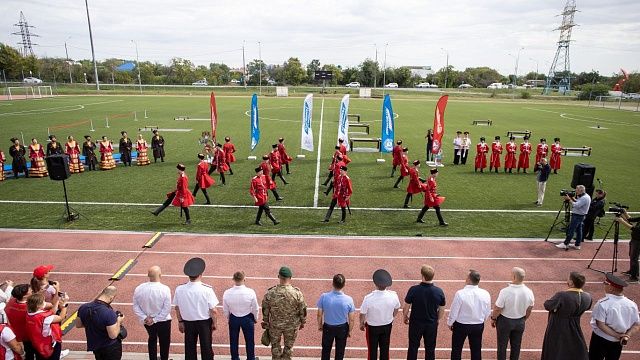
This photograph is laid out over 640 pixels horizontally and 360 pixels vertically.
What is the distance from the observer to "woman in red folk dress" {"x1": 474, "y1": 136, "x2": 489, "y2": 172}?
20.0 metres

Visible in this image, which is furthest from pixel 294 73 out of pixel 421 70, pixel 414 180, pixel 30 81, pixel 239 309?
pixel 239 309

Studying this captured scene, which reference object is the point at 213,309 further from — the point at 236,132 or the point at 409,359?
the point at 236,132

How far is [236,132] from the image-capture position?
102 feet

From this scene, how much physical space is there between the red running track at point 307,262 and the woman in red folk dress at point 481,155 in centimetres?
873

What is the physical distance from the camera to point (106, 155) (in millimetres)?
19656

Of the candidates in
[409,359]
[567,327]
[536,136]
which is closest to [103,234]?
[409,359]

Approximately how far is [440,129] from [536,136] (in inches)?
718

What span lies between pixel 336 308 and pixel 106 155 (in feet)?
58.0

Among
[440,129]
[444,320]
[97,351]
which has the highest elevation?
[440,129]

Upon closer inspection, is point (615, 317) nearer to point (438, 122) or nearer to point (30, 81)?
point (438, 122)

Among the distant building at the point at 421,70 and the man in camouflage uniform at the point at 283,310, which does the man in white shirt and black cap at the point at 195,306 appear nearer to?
the man in camouflage uniform at the point at 283,310

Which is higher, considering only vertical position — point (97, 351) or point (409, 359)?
point (97, 351)

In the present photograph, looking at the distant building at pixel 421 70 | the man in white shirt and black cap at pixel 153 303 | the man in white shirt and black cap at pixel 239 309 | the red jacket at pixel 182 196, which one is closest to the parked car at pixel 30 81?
the red jacket at pixel 182 196

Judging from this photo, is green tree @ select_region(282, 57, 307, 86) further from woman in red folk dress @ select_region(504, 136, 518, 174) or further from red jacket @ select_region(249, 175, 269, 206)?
red jacket @ select_region(249, 175, 269, 206)
